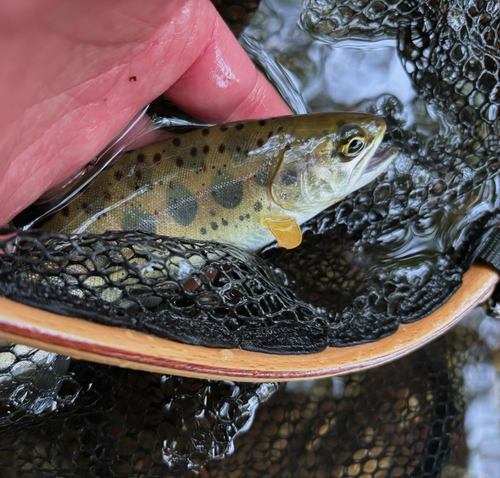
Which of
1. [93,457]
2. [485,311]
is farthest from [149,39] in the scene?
[485,311]

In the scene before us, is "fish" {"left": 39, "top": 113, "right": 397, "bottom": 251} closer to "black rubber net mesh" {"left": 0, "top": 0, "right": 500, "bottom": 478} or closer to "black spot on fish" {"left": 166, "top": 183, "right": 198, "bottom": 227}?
"black spot on fish" {"left": 166, "top": 183, "right": 198, "bottom": 227}

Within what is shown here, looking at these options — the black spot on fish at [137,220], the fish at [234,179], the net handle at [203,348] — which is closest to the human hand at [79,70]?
the fish at [234,179]

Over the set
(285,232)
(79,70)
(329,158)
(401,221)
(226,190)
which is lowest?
(401,221)

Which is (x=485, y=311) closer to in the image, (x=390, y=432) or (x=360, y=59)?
(x=390, y=432)

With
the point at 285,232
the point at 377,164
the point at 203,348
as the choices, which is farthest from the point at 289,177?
the point at 203,348

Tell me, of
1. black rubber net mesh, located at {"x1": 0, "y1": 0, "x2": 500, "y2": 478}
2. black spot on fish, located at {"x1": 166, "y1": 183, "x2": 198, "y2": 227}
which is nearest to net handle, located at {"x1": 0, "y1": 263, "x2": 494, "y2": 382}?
black rubber net mesh, located at {"x1": 0, "y1": 0, "x2": 500, "y2": 478}

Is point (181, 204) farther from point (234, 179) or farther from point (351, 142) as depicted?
point (351, 142)

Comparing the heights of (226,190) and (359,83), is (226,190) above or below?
above
